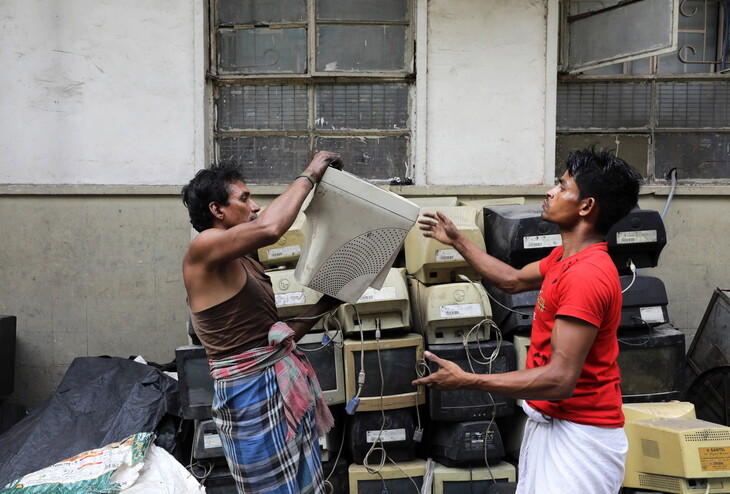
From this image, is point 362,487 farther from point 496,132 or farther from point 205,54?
point 205,54

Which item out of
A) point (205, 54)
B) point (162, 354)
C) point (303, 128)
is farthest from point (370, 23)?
point (162, 354)

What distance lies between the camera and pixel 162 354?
4.15 m

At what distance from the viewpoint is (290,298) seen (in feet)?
10.4

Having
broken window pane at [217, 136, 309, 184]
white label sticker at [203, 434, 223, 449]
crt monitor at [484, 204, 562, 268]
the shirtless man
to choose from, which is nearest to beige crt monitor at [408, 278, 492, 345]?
crt monitor at [484, 204, 562, 268]

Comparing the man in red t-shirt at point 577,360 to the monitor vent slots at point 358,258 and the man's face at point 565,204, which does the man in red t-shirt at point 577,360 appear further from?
the monitor vent slots at point 358,258

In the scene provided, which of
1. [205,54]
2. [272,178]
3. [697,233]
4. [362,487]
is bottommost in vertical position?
[362,487]

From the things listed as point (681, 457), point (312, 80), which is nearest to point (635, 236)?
point (681, 457)

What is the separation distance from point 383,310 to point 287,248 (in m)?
0.61

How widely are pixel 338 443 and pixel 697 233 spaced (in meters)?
2.65

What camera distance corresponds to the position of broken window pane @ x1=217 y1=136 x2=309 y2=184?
4.31m

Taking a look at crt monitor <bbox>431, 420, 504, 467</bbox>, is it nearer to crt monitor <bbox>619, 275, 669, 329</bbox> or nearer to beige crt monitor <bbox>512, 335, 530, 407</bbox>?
beige crt monitor <bbox>512, 335, 530, 407</bbox>

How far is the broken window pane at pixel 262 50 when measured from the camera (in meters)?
4.23

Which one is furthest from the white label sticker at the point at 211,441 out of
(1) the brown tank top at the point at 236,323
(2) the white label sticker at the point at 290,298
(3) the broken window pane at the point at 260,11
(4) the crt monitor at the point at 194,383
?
(3) the broken window pane at the point at 260,11

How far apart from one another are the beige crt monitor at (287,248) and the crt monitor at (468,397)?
0.84 m
